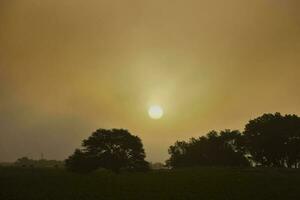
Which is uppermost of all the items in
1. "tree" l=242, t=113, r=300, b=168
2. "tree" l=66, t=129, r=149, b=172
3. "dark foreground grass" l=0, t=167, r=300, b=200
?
"tree" l=242, t=113, r=300, b=168

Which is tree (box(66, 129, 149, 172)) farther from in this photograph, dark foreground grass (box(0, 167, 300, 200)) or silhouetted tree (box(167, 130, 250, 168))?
silhouetted tree (box(167, 130, 250, 168))

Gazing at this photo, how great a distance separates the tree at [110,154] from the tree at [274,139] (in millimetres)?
43727

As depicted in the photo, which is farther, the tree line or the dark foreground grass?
the tree line

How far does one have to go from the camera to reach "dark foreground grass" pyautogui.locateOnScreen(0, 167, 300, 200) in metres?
50.1

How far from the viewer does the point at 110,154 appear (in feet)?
255

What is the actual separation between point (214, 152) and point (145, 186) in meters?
68.3

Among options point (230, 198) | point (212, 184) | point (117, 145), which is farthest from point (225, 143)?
point (230, 198)

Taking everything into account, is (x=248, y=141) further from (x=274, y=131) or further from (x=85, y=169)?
(x=85, y=169)

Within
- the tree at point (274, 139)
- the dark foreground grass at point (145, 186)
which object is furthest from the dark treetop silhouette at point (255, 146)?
the dark foreground grass at point (145, 186)

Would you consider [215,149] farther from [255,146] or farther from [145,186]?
[145,186]

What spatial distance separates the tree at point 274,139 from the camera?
112125mm

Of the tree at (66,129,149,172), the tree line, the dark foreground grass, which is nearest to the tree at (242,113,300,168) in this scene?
the tree line

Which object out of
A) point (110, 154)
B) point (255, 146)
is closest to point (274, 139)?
point (255, 146)

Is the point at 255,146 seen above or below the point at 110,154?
above
